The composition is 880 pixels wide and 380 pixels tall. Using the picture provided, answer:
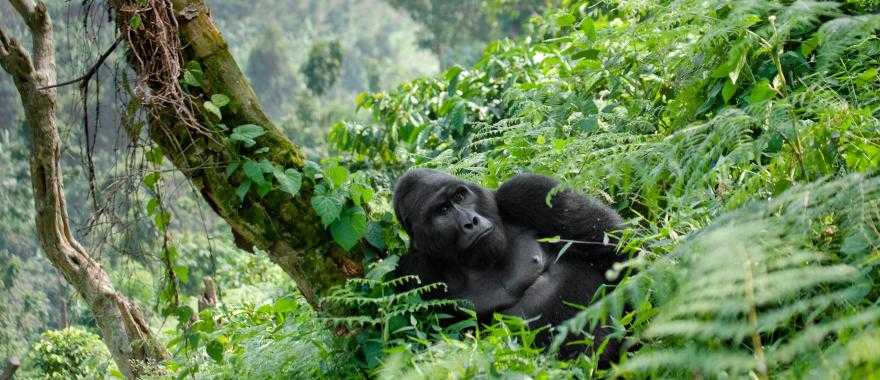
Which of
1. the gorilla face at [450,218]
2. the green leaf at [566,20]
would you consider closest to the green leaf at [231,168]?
the gorilla face at [450,218]

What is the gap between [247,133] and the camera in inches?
140

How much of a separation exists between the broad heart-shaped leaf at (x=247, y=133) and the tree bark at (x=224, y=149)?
0.14ft

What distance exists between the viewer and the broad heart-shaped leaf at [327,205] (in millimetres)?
3520

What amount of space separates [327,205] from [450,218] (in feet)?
1.70

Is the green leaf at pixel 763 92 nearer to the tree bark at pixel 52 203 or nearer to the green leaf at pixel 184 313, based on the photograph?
the green leaf at pixel 184 313

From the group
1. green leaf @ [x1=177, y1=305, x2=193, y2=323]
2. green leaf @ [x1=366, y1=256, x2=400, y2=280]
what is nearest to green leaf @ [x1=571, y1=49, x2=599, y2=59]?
green leaf @ [x1=366, y1=256, x2=400, y2=280]

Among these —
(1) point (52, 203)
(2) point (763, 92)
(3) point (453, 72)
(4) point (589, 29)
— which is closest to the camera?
(2) point (763, 92)

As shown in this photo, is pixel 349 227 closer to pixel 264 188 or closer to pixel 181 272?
pixel 264 188

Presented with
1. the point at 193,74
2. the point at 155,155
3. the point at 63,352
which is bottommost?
the point at 63,352

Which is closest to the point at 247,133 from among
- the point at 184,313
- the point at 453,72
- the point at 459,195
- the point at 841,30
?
the point at 184,313

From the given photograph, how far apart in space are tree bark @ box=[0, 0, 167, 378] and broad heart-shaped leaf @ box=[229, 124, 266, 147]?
1999 mm

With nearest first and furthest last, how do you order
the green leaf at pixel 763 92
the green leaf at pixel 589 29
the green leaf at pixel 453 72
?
the green leaf at pixel 763 92 < the green leaf at pixel 589 29 < the green leaf at pixel 453 72

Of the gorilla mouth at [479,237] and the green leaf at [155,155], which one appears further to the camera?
the gorilla mouth at [479,237]

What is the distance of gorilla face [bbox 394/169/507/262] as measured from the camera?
151 inches
